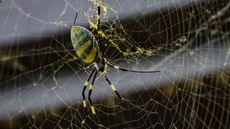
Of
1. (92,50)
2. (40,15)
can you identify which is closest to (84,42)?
(92,50)

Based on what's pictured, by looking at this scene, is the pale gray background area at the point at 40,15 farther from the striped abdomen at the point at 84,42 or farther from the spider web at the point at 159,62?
the striped abdomen at the point at 84,42

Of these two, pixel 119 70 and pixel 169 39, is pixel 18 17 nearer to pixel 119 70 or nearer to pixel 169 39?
pixel 119 70

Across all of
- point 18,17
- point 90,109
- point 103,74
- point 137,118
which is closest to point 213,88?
point 137,118

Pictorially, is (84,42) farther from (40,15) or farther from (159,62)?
(40,15)

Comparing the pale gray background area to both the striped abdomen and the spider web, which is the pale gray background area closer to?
the spider web

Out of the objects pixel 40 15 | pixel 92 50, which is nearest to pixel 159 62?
pixel 92 50

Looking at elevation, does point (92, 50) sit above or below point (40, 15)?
below

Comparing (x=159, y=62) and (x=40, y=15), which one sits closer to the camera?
(x=159, y=62)

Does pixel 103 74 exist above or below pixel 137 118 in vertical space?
above

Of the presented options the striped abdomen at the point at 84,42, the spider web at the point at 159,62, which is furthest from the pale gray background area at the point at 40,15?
the striped abdomen at the point at 84,42
